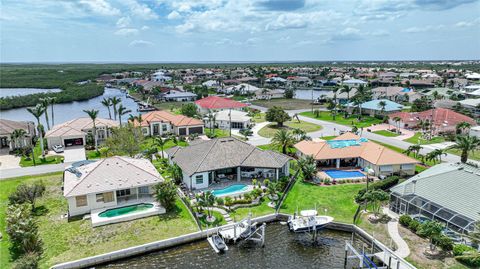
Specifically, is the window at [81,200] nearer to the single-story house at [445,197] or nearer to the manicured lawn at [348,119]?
the single-story house at [445,197]

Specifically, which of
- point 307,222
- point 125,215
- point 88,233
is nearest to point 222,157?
point 125,215

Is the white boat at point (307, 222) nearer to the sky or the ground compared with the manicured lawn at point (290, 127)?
nearer to the ground

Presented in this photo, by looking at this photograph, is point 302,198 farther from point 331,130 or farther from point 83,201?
point 331,130

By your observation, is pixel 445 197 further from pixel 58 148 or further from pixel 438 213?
pixel 58 148

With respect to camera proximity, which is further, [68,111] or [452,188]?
[68,111]

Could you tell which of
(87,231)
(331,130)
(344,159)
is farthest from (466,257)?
(331,130)

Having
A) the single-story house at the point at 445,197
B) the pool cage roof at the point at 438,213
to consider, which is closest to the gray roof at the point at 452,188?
the single-story house at the point at 445,197
